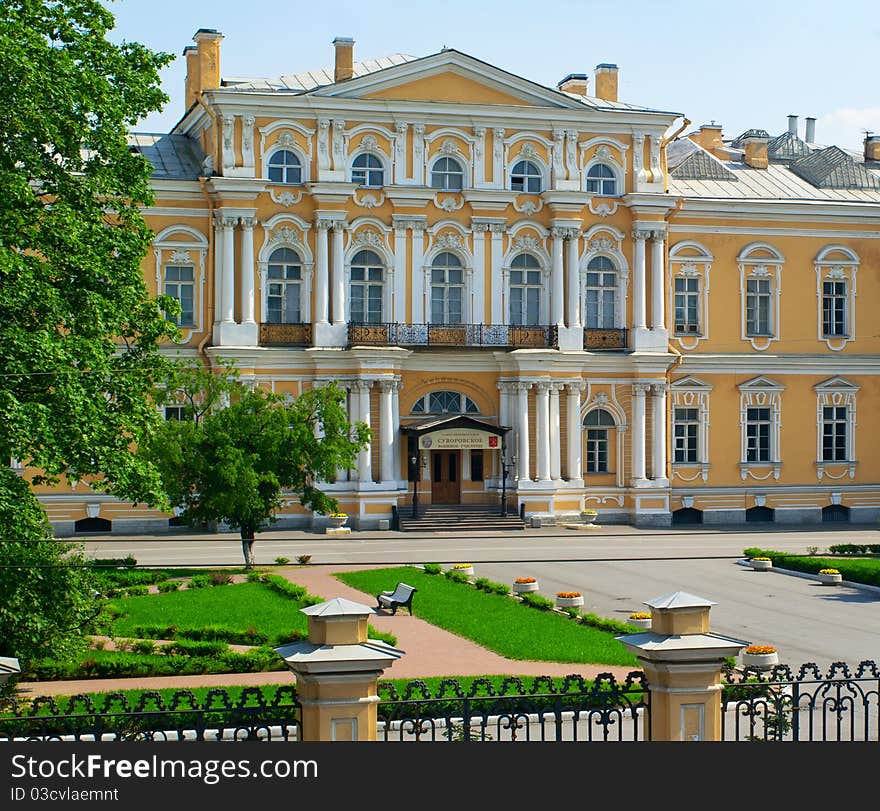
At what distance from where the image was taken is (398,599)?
26078mm

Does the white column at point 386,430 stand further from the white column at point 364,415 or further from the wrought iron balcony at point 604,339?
the wrought iron balcony at point 604,339

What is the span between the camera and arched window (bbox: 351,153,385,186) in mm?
43250

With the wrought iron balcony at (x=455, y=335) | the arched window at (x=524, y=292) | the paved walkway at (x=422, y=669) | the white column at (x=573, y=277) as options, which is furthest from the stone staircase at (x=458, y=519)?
the paved walkway at (x=422, y=669)

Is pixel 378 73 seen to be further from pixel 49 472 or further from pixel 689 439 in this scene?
pixel 49 472

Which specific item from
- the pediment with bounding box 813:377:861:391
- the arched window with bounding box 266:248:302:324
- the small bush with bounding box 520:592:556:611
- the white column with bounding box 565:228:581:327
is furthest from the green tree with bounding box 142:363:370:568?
the pediment with bounding box 813:377:861:391

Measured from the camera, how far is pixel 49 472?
760 inches

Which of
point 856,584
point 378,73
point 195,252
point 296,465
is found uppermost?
point 378,73

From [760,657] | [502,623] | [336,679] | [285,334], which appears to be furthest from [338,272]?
[336,679]

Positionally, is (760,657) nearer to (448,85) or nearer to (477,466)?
(477,466)

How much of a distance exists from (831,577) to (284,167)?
68.4 feet

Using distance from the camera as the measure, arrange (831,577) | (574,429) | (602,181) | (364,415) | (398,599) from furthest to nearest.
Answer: (602,181) → (574,429) → (364,415) → (831,577) → (398,599)

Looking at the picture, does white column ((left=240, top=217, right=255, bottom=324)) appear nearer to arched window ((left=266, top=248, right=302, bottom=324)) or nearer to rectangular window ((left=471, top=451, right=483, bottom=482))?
arched window ((left=266, top=248, right=302, bottom=324))

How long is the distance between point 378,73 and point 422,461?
11722 mm

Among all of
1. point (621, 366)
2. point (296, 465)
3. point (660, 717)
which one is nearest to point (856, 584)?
point (296, 465)
